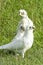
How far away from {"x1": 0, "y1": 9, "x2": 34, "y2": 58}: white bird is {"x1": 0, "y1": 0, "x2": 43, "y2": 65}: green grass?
166mm

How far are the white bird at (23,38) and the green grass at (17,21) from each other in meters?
0.17

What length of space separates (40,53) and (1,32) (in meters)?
1.69

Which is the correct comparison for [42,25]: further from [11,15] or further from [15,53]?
[15,53]

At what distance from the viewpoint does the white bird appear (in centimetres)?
870

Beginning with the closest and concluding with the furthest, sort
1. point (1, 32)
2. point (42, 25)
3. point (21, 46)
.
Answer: point (21, 46), point (1, 32), point (42, 25)

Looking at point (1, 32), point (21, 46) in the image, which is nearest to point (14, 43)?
point (21, 46)

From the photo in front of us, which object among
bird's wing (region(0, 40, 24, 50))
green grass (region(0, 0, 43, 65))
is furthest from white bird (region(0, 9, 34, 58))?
green grass (region(0, 0, 43, 65))

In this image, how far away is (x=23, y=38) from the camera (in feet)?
28.7

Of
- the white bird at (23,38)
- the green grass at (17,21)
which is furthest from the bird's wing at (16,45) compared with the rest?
the green grass at (17,21)

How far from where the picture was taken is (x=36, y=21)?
37.1ft

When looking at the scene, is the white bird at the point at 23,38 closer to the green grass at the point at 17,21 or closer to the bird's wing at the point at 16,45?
the bird's wing at the point at 16,45

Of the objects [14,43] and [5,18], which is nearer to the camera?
[14,43]

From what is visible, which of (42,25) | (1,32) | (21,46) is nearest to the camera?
(21,46)

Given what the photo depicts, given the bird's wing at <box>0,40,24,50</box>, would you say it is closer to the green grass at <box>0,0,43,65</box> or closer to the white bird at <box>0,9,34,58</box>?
the white bird at <box>0,9,34,58</box>
